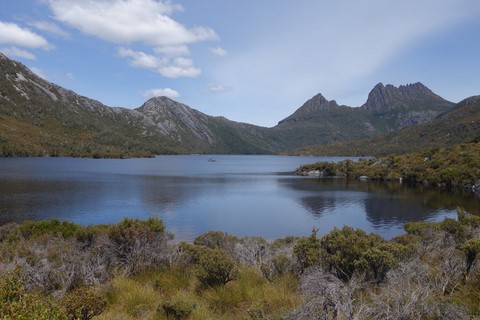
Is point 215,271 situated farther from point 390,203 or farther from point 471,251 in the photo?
point 390,203

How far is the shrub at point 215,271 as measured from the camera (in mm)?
11234

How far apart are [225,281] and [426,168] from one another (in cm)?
11490

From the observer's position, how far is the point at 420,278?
10.4m

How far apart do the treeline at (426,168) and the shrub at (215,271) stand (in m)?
92.5

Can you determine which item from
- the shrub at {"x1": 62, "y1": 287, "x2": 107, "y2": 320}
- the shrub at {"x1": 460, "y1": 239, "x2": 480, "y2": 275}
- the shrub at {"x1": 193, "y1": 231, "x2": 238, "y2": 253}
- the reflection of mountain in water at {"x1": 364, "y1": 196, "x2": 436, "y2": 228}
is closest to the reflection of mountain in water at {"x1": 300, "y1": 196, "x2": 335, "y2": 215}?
the reflection of mountain in water at {"x1": 364, "y1": 196, "x2": 436, "y2": 228}

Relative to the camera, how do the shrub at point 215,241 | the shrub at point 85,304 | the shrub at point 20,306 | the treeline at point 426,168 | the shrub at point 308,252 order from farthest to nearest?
the treeline at point 426,168 → the shrub at point 215,241 → the shrub at point 308,252 → the shrub at point 85,304 → the shrub at point 20,306

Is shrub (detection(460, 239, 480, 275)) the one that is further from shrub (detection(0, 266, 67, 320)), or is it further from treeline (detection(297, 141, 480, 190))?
treeline (detection(297, 141, 480, 190))

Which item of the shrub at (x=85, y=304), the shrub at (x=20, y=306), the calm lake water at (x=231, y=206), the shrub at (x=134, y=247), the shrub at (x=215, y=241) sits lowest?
the calm lake water at (x=231, y=206)

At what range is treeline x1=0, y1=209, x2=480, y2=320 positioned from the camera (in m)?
6.60

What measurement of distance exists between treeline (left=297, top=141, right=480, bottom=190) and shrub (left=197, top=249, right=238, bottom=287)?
9249cm

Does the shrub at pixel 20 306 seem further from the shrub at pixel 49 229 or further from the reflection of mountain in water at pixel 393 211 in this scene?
the reflection of mountain in water at pixel 393 211

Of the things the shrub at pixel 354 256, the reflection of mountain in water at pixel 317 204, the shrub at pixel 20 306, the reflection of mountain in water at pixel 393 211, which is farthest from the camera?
the reflection of mountain in water at pixel 317 204

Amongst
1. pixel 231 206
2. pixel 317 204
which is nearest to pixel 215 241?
pixel 231 206

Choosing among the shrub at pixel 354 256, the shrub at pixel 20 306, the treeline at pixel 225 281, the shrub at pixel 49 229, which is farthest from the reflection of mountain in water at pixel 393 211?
the shrub at pixel 20 306
